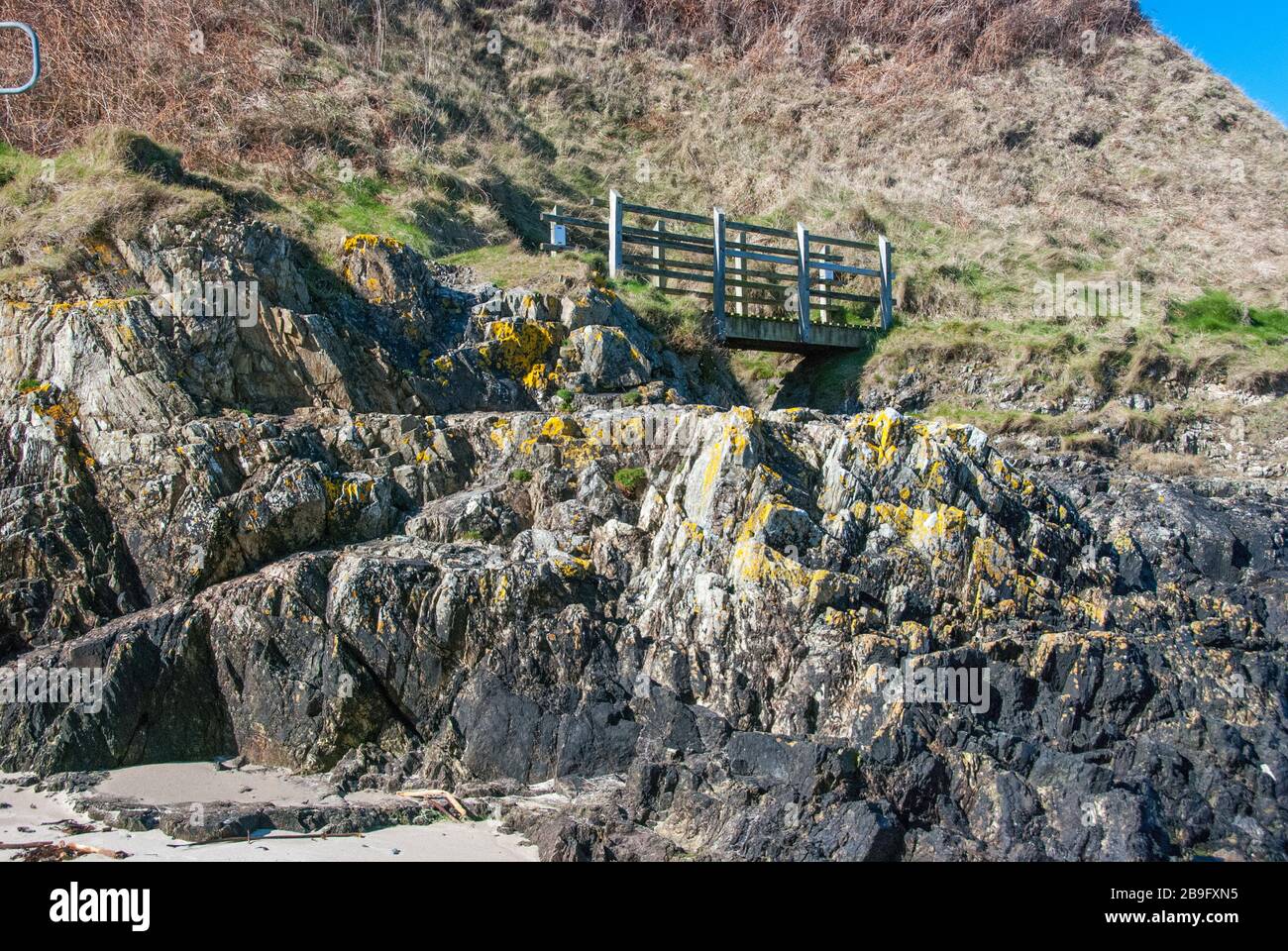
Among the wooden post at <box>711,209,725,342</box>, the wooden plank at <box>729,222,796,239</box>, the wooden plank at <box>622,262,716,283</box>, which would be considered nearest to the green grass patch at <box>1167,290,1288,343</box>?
the wooden plank at <box>729,222,796,239</box>

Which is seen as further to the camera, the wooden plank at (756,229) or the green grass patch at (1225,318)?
the green grass patch at (1225,318)

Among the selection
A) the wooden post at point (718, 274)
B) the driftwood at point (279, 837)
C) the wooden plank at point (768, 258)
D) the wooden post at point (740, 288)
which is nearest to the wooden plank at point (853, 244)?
the wooden plank at point (768, 258)

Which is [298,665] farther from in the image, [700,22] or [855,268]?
[700,22]

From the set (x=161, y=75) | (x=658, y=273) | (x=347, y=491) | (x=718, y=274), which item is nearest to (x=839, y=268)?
(x=718, y=274)

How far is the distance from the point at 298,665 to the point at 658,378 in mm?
7289

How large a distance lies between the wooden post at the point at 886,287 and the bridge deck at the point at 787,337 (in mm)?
635

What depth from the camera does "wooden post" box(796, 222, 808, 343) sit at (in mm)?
19812

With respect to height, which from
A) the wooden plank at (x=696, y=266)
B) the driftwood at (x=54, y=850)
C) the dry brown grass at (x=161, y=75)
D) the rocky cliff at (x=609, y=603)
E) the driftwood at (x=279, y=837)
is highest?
the dry brown grass at (x=161, y=75)

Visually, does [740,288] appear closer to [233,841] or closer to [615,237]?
[615,237]

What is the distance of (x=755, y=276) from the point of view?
2084 cm

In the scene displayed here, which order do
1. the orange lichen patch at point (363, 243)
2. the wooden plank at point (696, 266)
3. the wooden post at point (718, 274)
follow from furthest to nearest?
the wooden plank at point (696, 266) → the wooden post at point (718, 274) → the orange lichen patch at point (363, 243)

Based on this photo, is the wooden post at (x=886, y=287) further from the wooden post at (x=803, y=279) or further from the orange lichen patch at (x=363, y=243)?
the orange lichen patch at (x=363, y=243)

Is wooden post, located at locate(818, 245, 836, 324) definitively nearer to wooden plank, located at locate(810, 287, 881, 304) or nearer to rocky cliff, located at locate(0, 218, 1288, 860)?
wooden plank, located at locate(810, 287, 881, 304)

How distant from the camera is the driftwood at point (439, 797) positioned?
9.52 m
